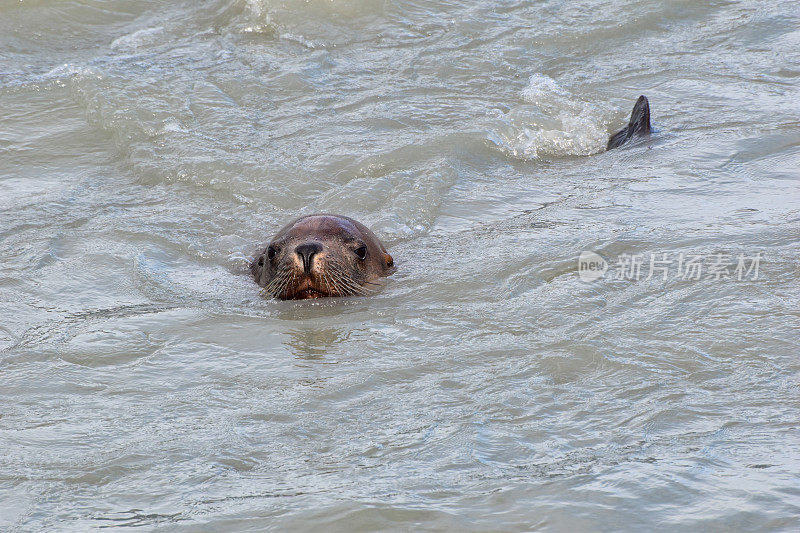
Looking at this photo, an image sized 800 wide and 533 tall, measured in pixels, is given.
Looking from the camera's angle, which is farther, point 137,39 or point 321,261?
point 137,39

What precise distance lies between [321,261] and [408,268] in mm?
805

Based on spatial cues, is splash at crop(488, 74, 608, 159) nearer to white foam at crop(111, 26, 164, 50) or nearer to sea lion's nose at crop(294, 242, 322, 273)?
sea lion's nose at crop(294, 242, 322, 273)

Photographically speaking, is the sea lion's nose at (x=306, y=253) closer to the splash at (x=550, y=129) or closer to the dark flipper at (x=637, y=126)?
the splash at (x=550, y=129)

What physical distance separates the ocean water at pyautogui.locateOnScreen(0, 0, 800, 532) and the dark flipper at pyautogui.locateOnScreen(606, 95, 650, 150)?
123 mm

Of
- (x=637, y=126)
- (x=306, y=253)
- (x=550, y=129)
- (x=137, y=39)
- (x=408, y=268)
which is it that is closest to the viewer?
(x=306, y=253)

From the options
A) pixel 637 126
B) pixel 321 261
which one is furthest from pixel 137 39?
pixel 321 261

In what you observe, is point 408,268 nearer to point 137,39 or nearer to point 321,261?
point 321,261

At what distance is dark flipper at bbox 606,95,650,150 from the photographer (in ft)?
28.4

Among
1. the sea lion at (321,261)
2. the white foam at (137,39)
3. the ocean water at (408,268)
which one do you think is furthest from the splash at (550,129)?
the white foam at (137,39)

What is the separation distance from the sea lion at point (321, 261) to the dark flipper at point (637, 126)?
291 cm

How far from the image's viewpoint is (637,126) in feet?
28.7

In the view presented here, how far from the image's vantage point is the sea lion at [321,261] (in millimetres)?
6148

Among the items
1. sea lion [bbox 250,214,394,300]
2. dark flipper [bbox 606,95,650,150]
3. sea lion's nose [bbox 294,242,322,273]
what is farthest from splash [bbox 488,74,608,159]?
sea lion's nose [bbox 294,242,322,273]

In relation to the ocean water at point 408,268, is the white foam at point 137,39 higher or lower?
higher
